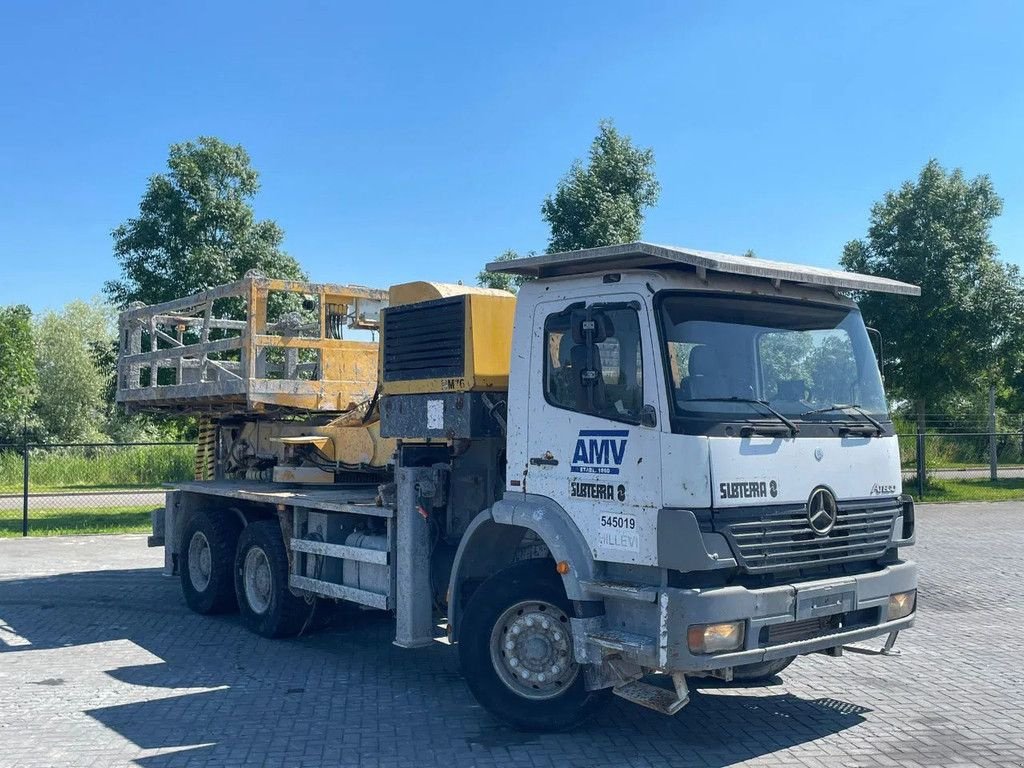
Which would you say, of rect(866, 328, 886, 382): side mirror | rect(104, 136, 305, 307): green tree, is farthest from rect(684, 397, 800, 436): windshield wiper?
rect(104, 136, 305, 307): green tree

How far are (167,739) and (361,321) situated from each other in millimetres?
5173

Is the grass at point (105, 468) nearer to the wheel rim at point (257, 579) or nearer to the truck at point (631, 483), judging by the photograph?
the wheel rim at point (257, 579)

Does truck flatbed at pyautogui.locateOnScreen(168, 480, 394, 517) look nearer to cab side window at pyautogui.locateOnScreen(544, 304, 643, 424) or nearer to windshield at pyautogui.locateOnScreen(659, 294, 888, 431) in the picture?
cab side window at pyautogui.locateOnScreen(544, 304, 643, 424)

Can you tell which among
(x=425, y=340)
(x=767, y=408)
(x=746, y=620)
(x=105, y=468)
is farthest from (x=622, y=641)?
(x=105, y=468)

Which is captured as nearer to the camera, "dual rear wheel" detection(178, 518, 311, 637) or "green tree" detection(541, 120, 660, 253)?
"dual rear wheel" detection(178, 518, 311, 637)

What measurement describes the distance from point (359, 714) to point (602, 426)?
2714 mm

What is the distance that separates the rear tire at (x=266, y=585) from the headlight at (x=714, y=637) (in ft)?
15.6

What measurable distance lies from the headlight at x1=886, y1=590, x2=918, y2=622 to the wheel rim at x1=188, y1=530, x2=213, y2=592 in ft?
22.5

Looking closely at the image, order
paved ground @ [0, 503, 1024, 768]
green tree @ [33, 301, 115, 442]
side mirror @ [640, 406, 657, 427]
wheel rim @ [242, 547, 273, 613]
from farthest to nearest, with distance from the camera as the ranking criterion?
green tree @ [33, 301, 115, 442] < wheel rim @ [242, 547, 273, 613] < paved ground @ [0, 503, 1024, 768] < side mirror @ [640, 406, 657, 427]

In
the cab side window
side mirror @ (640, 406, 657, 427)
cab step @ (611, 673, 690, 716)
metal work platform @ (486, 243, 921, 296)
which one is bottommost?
cab step @ (611, 673, 690, 716)

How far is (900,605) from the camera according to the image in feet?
21.3

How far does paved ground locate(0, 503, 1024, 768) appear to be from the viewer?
5.97 m

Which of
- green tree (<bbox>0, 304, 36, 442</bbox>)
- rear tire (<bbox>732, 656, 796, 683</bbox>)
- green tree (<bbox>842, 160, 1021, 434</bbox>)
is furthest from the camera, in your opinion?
green tree (<bbox>0, 304, 36, 442</bbox>)

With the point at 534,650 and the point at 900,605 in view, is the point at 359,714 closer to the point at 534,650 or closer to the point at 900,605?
the point at 534,650
